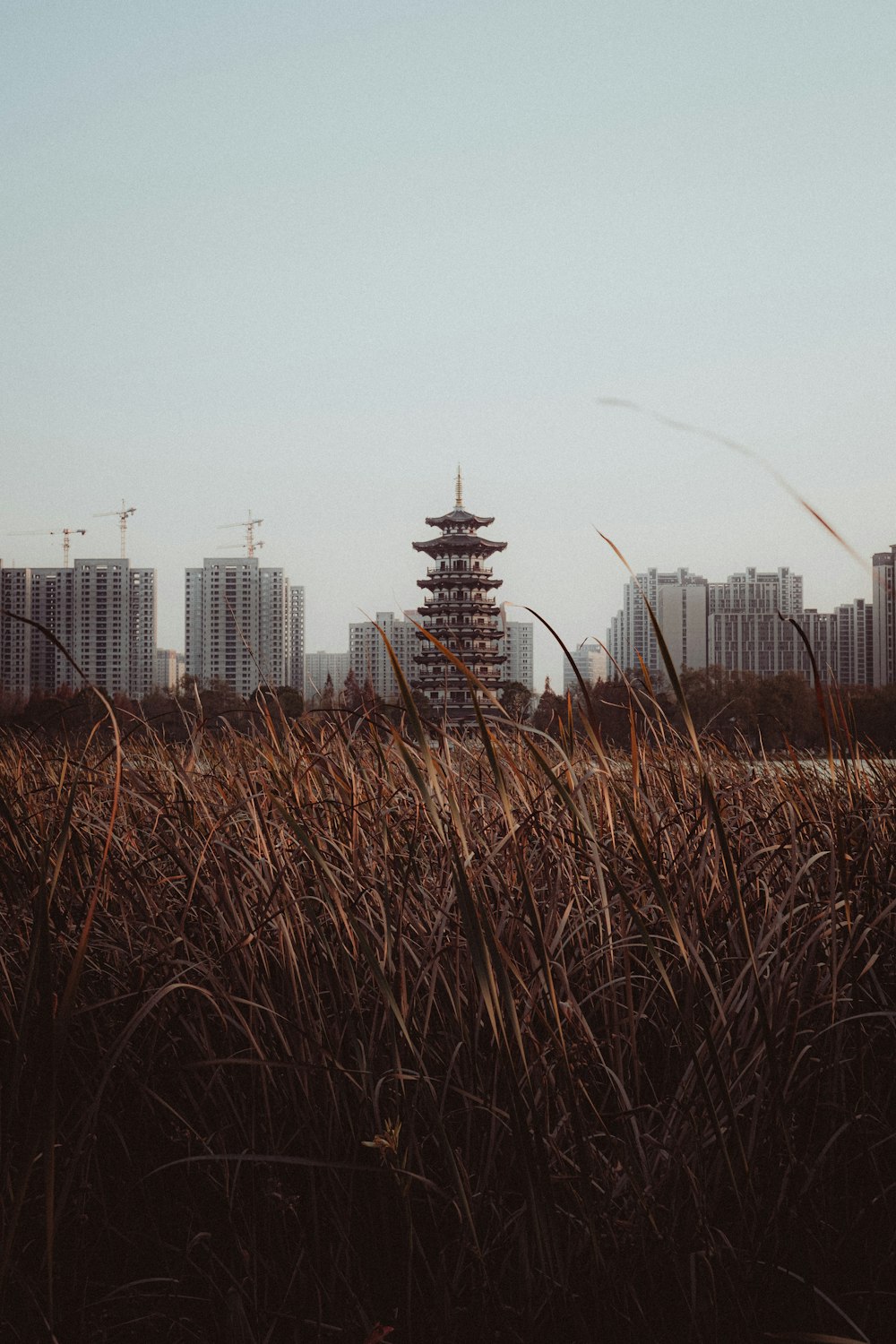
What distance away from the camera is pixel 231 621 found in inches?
1922

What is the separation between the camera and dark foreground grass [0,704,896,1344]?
118cm

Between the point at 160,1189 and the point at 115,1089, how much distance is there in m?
0.16

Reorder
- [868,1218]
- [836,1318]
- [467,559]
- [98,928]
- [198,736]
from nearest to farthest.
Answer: [836,1318], [868,1218], [98,928], [198,736], [467,559]

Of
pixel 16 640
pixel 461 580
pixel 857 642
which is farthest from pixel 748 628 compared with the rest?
pixel 16 640

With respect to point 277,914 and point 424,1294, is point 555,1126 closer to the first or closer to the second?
point 424,1294

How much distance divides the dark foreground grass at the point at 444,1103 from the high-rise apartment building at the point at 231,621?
144ft

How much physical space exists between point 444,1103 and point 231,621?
159ft

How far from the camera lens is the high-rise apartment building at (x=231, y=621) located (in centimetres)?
4847

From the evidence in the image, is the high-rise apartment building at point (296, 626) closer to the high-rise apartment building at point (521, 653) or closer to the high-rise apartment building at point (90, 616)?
the high-rise apartment building at point (90, 616)

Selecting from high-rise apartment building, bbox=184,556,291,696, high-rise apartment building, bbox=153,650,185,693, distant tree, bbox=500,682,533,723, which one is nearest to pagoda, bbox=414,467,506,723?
high-rise apartment building, bbox=184,556,291,696

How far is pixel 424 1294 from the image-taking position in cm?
132

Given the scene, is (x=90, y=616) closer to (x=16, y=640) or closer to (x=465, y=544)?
(x=16, y=640)

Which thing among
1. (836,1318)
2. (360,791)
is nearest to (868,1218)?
(836,1318)

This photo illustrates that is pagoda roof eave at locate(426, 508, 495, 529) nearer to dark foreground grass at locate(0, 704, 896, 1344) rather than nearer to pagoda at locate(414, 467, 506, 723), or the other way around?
pagoda at locate(414, 467, 506, 723)
